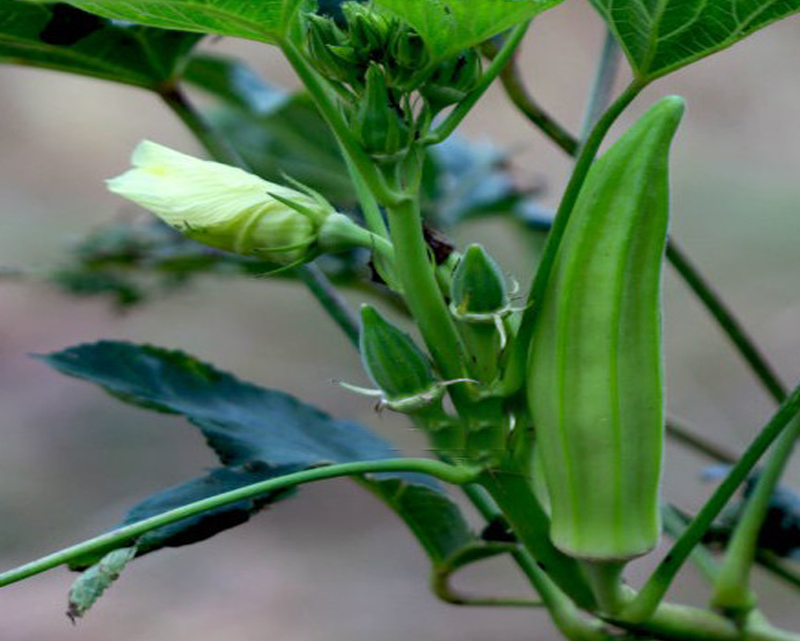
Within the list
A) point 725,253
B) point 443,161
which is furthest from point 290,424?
point 725,253

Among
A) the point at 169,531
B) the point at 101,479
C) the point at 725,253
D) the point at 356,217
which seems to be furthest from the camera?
the point at 725,253

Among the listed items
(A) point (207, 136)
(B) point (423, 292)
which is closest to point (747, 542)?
(B) point (423, 292)

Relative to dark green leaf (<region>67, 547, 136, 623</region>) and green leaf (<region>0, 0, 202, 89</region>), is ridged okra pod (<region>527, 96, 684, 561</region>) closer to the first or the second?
dark green leaf (<region>67, 547, 136, 623</region>)

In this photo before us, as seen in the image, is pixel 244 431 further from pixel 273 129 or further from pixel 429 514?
pixel 273 129

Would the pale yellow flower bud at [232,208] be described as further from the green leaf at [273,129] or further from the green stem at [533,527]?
the green leaf at [273,129]

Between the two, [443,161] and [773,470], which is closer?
[773,470]

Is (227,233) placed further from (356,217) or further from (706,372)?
(706,372)
